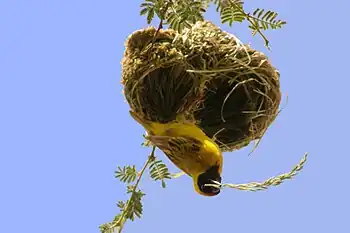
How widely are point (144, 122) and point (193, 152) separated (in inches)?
4.9

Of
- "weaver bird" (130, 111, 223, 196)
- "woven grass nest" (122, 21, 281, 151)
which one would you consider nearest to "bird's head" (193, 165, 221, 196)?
"weaver bird" (130, 111, 223, 196)

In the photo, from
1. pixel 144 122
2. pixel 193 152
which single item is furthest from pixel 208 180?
pixel 144 122

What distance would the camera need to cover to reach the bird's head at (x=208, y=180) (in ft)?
4.06

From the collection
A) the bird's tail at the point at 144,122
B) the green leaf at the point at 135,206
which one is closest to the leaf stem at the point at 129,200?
the green leaf at the point at 135,206

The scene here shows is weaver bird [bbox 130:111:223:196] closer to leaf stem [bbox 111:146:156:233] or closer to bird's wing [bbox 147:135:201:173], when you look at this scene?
bird's wing [bbox 147:135:201:173]

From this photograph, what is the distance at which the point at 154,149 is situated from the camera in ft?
4.64

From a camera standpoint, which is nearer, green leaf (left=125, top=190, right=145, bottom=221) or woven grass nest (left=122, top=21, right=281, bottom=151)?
woven grass nest (left=122, top=21, right=281, bottom=151)

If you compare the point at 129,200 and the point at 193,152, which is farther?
the point at 129,200

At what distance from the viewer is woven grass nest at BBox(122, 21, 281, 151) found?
125 centimetres

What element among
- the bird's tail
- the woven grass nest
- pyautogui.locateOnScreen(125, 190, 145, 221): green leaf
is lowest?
pyautogui.locateOnScreen(125, 190, 145, 221): green leaf

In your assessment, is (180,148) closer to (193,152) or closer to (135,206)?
(193,152)

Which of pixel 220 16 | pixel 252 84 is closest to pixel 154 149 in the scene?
pixel 252 84

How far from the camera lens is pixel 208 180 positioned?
124 cm

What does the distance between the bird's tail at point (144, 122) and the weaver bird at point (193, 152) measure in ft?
0.05
